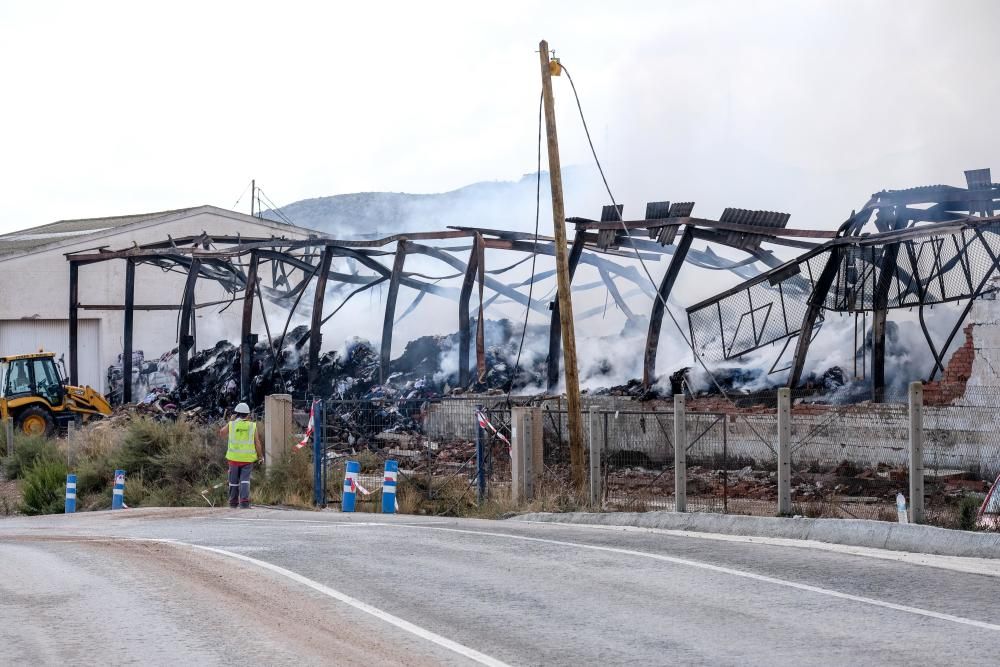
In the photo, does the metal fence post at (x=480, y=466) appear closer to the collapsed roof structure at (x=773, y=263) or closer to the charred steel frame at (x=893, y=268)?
the collapsed roof structure at (x=773, y=263)

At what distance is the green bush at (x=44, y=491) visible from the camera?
25719mm

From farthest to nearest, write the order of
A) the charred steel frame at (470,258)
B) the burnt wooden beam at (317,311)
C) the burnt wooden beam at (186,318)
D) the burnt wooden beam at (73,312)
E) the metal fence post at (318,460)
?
the burnt wooden beam at (73,312) → the burnt wooden beam at (186,318) → the burnt wooden beam at (317,311) → the charred steel frame at (470,258) → the metal fence post at (318,460)

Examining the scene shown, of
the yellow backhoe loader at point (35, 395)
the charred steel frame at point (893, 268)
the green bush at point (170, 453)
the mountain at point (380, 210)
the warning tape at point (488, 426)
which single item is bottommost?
the green bush at point (170, 453)

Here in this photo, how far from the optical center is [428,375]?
34.3m

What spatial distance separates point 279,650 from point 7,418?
1284 inches

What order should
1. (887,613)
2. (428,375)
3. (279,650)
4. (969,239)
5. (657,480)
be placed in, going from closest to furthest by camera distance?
1. (279,650)
2. (887,613)
3. (657,480)
4. (969,239)
5. (428,375)

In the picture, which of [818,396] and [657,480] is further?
[818,396]

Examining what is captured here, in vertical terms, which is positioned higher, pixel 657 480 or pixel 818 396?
pixel 818 396

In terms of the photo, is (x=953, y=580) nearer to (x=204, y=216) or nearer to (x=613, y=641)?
(x=613, y=641)

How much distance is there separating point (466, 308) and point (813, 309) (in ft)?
31.7

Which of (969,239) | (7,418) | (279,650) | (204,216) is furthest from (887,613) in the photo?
(204,216)

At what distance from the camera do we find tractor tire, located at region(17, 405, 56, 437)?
121 ft

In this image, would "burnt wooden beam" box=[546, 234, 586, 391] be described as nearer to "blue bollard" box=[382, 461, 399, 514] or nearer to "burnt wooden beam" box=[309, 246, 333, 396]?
"burnt wooden beam" box=[309, 246, 333, 396]

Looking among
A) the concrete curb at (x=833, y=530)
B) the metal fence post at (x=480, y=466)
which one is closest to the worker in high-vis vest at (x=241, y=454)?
the metal fence post at (x=480, y=466)
